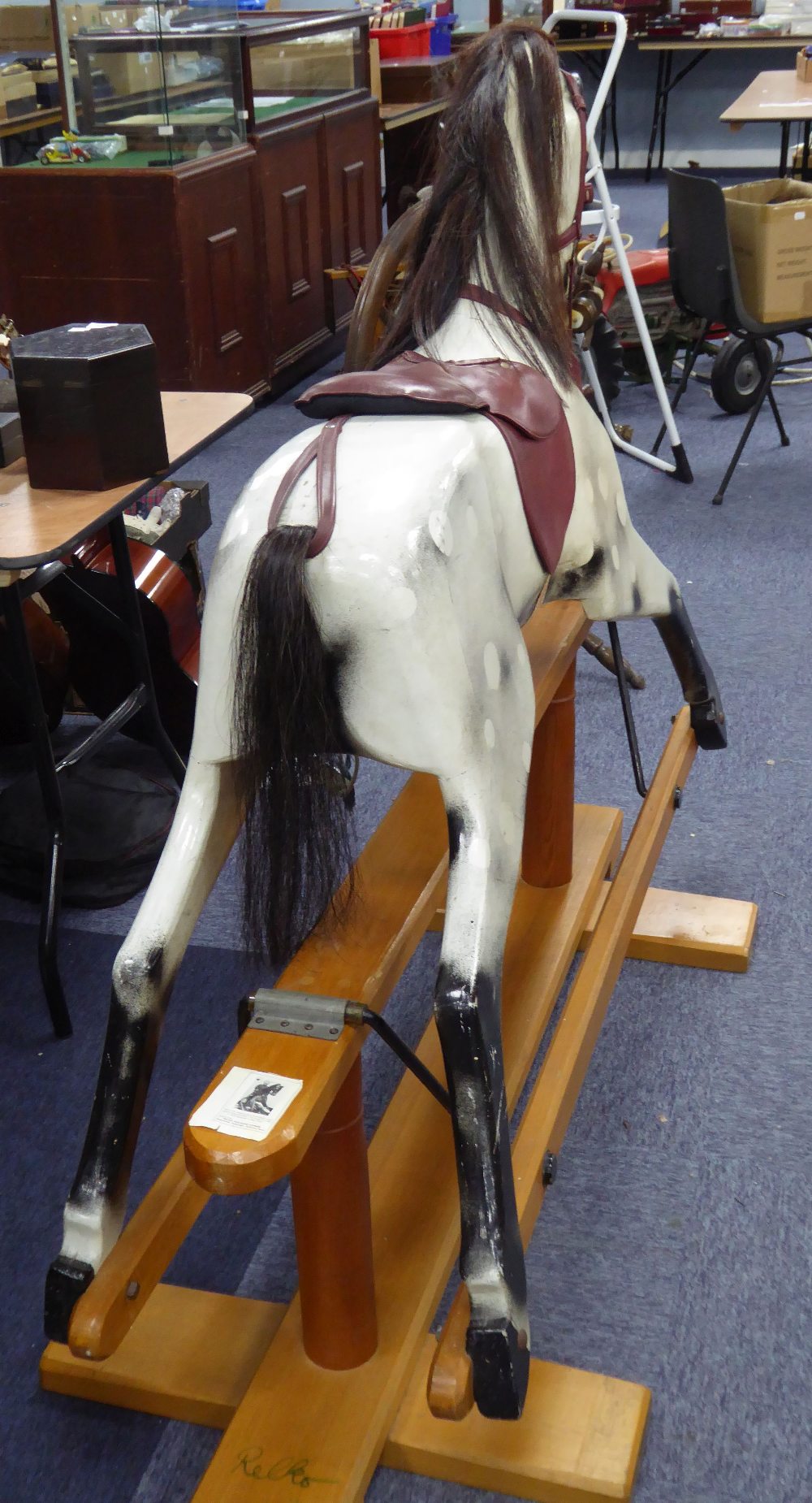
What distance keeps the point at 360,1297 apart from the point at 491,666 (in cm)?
62

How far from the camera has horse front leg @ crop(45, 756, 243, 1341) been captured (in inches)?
45.3

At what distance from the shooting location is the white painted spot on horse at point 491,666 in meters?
1.13

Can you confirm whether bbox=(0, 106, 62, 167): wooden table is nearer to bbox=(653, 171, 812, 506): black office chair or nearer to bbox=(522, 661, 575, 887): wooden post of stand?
bbox=(653, 171, 812, 506): black office chair

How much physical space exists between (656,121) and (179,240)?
5.48 m

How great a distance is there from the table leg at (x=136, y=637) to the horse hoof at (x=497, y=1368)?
1.32m

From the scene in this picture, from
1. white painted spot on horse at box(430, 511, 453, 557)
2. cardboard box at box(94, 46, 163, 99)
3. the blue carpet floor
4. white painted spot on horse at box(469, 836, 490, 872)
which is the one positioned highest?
cardboard box at box(94, 46, 163, 99)

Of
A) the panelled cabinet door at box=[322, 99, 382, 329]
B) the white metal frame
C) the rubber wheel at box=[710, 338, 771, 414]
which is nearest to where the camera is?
the white metal frame

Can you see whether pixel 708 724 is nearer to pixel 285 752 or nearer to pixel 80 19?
pixel 285 752

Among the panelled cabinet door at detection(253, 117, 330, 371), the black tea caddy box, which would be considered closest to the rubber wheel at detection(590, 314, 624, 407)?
the panelled cabinet door at detection(253, 117, 330, 371)

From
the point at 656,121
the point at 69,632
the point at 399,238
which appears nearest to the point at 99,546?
the point at 69,632

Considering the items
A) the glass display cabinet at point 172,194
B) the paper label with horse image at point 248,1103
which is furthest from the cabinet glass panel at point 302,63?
the paper label with horse image at point 248,1103

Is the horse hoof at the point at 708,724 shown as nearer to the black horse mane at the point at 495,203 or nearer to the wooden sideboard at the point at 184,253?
the black horse mane at the point at 495,203

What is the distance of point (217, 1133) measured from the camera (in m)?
1.02
